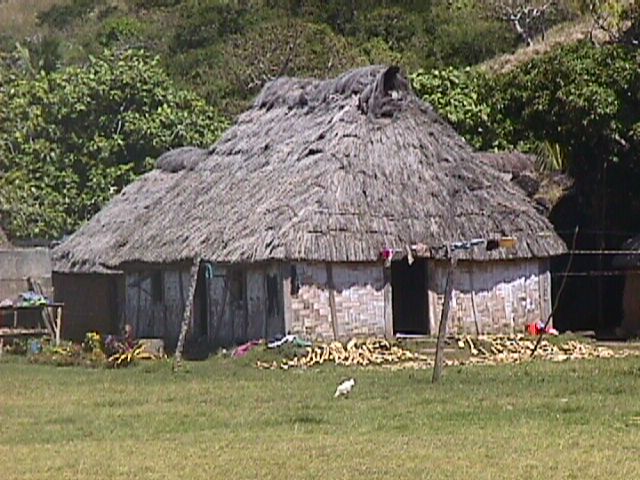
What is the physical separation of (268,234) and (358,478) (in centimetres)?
1441

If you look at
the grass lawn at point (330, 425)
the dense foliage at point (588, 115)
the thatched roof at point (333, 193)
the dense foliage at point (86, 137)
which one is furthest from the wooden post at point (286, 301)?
the dense foliage at point (86, 137)

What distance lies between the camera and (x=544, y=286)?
97.2 ft

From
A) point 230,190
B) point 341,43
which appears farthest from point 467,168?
point 341,43

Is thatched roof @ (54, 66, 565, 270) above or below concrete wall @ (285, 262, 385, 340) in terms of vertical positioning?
above

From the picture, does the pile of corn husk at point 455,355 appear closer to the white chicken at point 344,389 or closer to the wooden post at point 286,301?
the wooden post at point 286,301

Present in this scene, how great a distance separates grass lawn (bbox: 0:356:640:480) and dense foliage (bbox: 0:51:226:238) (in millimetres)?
19119

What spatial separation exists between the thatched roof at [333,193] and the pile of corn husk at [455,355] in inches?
69.3

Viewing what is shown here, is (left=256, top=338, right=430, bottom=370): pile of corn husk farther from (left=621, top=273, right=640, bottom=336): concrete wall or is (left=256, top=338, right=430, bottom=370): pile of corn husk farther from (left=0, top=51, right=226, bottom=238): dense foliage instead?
(left=0, top=51, right=226, bottom=238): dense foliage

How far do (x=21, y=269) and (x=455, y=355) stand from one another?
12976 millimetres

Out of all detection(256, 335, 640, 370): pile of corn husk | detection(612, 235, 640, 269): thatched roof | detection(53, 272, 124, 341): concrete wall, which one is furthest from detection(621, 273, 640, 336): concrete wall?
detection(53, 272, 124, 341): concrete wall

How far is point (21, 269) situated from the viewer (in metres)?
34.5

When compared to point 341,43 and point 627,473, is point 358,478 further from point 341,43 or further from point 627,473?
point 341,43

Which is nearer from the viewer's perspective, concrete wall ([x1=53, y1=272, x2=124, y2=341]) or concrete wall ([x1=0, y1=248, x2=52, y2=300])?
concrete wall ([x1=53, y1=272, x2=124, y2=341])

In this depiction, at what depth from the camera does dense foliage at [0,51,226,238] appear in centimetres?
4141
